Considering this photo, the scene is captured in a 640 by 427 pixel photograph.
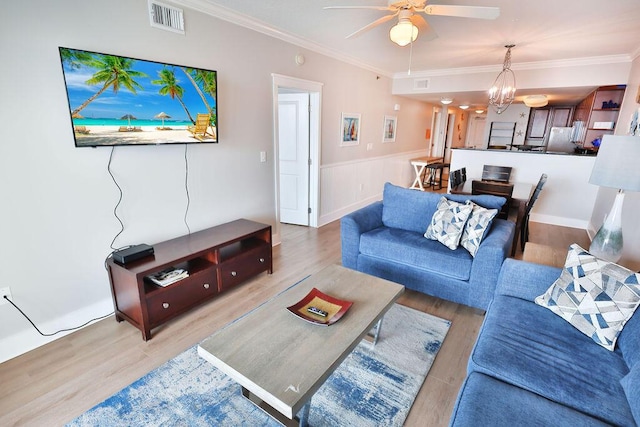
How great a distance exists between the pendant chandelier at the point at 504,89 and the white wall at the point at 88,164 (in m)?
3.42

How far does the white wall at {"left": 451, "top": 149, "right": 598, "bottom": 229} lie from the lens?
4824 mm

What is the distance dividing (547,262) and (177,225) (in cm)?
299

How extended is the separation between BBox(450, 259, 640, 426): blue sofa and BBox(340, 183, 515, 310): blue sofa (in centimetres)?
66

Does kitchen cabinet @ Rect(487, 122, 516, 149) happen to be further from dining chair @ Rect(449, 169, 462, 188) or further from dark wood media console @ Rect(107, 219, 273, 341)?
dark wood media console @ Rect(107, 219, 273, 341)

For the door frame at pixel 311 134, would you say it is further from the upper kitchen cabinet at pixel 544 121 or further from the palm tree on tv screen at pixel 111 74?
the upper kitchen cabinet at pixel 544 121

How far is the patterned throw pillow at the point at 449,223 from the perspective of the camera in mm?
2705

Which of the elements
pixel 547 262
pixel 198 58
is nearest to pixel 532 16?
pixel 547 262

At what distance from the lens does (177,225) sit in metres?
2.86

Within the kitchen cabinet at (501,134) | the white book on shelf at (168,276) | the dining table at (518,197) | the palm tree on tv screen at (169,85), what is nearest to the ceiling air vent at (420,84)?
the dining table at (518,197)

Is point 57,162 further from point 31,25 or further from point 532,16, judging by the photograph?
point 532,16

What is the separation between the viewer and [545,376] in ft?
4.46

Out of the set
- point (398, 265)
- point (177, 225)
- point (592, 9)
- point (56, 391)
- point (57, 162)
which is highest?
point (592, 9)

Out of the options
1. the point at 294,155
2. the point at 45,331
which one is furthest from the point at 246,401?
the point at 294,155

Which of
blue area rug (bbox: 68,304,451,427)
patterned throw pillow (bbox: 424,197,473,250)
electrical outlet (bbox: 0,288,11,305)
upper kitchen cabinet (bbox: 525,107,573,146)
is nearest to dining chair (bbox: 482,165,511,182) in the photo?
patterned throw pillow (bbox: 424,197,473,250)
